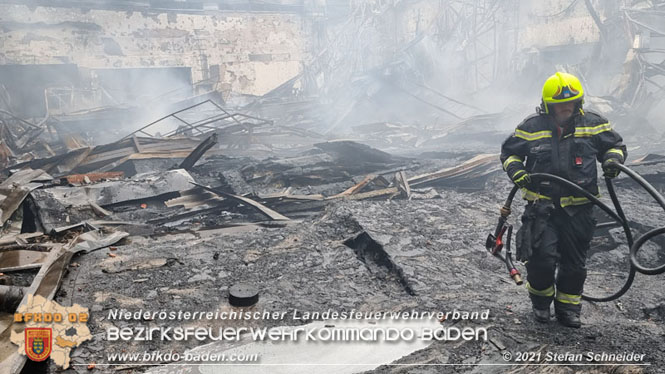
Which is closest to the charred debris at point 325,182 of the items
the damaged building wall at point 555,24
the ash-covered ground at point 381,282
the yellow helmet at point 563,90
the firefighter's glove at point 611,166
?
the ash-covered ground at point 381,282

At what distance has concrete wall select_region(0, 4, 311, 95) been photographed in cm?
1853

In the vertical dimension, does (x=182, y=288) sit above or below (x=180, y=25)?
below

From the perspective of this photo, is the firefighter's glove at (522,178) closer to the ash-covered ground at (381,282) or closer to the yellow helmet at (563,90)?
the yellow helmet at (563,90)

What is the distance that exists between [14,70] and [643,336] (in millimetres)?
22761

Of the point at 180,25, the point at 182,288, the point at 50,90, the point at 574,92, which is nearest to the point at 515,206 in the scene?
the point at 574,92

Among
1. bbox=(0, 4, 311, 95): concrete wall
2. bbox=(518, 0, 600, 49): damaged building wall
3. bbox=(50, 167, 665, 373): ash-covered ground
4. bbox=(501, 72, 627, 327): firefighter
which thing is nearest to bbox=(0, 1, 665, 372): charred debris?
bbox=(50, 167, 665, 373): ash-covered ground

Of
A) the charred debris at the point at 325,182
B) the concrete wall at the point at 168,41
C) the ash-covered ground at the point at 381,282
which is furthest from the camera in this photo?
the concrete wall at the point at 168,41

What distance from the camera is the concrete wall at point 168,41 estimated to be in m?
18.5

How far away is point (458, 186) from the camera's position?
814 cm

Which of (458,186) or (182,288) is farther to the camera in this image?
(458,186)

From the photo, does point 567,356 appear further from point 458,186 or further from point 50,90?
point 50,90

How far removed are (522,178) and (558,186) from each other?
253 mm

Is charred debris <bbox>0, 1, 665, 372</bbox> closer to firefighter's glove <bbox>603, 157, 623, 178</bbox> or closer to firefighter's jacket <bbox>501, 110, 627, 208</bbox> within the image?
firefighter's jacket <bbox>501, 110, 627, 208</bbox>

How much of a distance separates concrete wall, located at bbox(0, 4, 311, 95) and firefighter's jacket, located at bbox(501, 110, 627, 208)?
21.3 m
